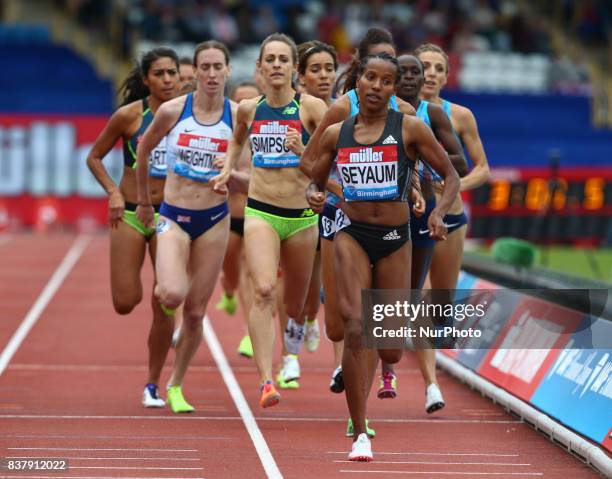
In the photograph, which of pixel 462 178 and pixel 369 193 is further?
pixel 462 178

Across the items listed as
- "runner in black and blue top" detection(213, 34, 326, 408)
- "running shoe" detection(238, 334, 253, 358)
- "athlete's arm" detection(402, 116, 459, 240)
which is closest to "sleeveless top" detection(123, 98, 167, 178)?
"runner in black and blue top" detection(213, 34, 326, 408)

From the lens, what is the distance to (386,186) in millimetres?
8570

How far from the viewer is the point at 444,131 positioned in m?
9.71

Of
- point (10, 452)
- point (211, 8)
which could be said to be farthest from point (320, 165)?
point (211, 8)

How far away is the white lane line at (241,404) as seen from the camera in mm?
8570

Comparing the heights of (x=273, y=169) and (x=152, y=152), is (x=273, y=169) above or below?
above

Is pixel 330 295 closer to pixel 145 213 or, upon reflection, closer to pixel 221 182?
pixel 221 182

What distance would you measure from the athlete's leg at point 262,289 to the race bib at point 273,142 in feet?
1.64

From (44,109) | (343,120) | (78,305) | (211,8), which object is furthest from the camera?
(211,8)

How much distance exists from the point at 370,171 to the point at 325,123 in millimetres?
767

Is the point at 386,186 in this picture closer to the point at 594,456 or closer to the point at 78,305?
the point at 594,456

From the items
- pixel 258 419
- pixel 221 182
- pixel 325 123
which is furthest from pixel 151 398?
pixel 325 123

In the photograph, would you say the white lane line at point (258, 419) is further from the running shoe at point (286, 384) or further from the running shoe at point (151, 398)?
the running shoe at point (286, 384)

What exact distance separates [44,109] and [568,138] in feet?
38.3
